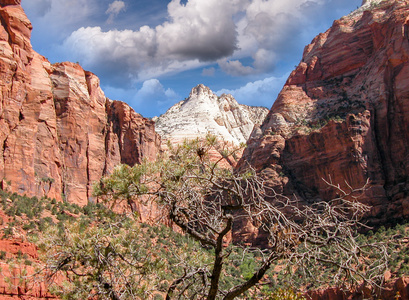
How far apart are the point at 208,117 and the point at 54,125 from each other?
63990 millimetres

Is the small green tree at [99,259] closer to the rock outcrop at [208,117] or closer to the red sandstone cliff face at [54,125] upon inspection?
the red sandstone cliff face at [54,125]

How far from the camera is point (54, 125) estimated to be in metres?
47.5

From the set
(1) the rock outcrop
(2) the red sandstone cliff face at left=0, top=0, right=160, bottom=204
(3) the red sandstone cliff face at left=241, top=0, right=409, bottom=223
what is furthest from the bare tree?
(1) the rock outcrop

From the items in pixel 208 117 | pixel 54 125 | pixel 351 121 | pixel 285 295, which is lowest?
pixel 285 295

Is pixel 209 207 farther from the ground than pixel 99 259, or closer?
farther from the ground

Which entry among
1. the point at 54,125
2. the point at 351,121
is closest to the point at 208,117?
the point at 351,121

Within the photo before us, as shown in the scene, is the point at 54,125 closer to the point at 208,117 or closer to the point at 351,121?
the point at 351,121

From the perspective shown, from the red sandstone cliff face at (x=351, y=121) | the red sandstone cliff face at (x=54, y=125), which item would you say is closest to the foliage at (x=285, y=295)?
the red sandstone cliff face at (x=54, y=125)

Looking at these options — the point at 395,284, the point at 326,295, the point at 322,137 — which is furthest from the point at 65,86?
the point at 395,284

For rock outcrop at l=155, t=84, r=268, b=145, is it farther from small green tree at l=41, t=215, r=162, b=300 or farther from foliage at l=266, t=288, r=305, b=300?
foliage at l=266, t=288, r=305, b=300

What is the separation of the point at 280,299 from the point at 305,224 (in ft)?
7.51

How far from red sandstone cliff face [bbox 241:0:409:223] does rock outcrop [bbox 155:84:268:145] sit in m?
36.7

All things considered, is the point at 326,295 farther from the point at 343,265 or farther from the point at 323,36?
the point at 323,36

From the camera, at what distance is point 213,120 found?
109 meters
